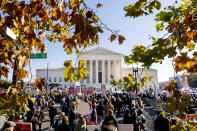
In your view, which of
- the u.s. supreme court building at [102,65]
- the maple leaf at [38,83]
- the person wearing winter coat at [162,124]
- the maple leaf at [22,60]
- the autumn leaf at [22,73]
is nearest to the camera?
the maple leaf at [22,60]

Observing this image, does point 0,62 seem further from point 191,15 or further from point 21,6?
point 191,15

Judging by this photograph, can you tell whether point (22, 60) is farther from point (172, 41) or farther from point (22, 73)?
point (172, 41)

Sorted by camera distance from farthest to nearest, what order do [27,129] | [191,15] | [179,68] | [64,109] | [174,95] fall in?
[64,109]
[27,129]
[191,15]
[174,95]
[179,68]

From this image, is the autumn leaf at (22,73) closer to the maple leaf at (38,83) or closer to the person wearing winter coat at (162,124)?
the maple leaf at (38,83)

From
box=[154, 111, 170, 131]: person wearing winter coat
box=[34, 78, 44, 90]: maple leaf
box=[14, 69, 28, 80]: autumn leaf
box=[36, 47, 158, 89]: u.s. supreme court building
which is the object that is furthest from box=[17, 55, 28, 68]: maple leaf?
box=[36, 47, 158, 89]: u.s. supreme court building

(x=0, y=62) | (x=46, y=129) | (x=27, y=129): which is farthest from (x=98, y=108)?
(x=0, y=62)

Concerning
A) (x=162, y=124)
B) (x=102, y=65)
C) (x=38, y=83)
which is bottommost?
(x=162, y=124)

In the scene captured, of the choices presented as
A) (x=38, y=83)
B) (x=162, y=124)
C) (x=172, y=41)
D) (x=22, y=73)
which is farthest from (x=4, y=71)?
(x=162, y=124)

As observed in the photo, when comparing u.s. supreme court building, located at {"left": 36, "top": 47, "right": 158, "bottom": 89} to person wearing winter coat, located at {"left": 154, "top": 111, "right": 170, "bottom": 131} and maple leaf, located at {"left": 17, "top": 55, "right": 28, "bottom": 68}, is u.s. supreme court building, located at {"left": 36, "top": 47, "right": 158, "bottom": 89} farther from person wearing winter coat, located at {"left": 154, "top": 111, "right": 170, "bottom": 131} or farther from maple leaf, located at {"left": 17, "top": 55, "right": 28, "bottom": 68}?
maple leaf, located at {"left": 17, "top": 55, "right": 28, "bottom": 68}

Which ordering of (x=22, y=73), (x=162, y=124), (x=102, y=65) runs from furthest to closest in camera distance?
(x=102, y=65) < (x=162, y=124) < (x=22, y=73)

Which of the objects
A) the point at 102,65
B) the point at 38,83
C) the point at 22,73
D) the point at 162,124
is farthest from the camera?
the point at 102,65

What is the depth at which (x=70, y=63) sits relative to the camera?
8.36ft

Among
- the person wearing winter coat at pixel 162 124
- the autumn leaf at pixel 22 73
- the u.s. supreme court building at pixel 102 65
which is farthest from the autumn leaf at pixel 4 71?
the u.s. supreme court building at pixel 102 65

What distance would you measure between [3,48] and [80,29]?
1218 millimetres
